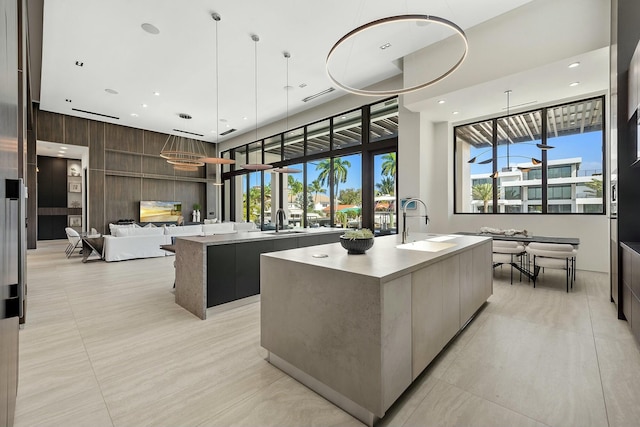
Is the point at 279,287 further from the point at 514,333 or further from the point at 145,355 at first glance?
the point at 514,333

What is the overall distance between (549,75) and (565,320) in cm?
395

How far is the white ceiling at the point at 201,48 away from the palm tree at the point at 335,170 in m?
1.77

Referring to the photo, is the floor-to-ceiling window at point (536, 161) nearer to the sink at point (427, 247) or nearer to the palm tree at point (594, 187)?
the palm tree at point (594, 187)

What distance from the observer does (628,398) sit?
189 cm

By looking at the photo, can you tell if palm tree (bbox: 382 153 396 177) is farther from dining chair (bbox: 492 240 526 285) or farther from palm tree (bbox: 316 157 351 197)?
dining chair (bbox: 492 240 526 285)

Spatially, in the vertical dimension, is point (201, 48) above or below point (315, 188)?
above

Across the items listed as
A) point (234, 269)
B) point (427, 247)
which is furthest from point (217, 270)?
point (427, 247)

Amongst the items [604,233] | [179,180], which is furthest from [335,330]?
[179,180]

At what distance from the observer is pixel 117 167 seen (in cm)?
1093

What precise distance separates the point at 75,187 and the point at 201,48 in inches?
426

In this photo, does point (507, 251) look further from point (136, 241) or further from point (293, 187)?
point (136, 241)

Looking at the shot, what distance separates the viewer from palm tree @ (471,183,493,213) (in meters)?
6.83

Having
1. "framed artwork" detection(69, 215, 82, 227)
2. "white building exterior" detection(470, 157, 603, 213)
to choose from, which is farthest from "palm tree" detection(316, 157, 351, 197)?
"framed artwork" detection(69, 215, 82, 227)

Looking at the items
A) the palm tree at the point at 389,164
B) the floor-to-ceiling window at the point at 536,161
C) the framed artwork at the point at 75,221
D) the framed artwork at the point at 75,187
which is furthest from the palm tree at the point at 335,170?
the framed artwork at the point at 75,187
